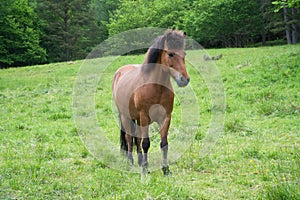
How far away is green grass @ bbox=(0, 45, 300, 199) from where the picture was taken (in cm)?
423

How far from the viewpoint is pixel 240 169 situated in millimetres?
5277

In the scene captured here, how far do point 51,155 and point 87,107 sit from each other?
507 centimetres

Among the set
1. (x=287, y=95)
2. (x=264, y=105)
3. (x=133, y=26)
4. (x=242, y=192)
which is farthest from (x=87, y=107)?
(x=133, y=26)

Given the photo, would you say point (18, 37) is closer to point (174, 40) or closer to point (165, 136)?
point (165, 136)

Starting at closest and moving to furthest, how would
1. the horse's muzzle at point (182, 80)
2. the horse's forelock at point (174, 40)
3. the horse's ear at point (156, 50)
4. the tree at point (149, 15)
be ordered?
the horse's muzzle at point (182, 80) → the horse's forelock at point (174, 40) → the horse's ear at point (156, 50) → the tree at point (149, 15)

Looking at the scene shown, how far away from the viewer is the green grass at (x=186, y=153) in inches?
167

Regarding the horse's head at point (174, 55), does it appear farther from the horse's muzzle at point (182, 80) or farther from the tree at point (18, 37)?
the tree at point (18, 37)

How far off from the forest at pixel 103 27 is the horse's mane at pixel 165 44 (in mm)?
33619

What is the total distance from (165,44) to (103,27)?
166ft

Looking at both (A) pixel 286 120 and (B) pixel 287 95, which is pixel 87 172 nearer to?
(A) pixel 286 120

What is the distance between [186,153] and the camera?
20.4 feet

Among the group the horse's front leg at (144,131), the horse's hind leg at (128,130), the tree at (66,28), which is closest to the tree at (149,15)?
the tree at (66,28)

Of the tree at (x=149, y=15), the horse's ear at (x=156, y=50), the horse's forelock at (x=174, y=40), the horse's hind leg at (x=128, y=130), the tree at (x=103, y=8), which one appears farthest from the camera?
the tree at (x=103, y=8)

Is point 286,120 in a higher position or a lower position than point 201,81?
lower
